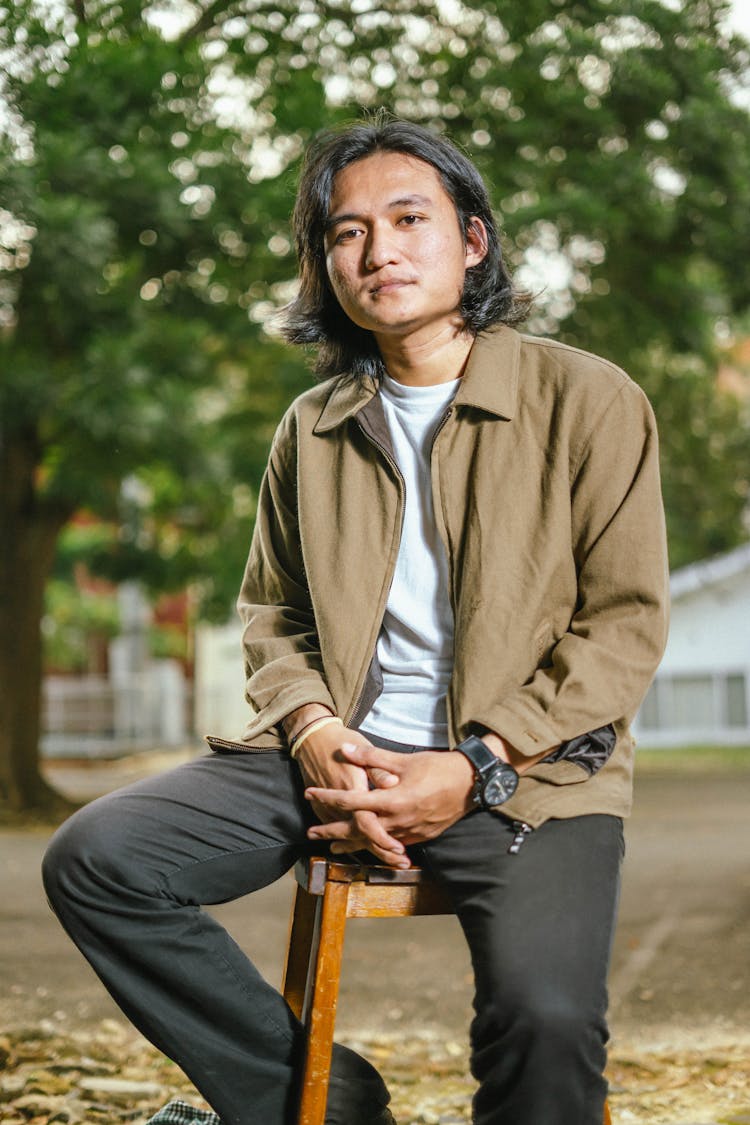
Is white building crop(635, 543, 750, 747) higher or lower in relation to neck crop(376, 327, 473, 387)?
lower

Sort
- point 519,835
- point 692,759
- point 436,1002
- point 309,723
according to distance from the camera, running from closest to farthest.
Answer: point 519,835 < point 309,723 < point 436,1002 < point 692,759

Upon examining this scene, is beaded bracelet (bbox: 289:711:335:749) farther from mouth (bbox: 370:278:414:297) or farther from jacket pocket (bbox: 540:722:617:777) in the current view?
mouth (bbox: 370:278:414:297)

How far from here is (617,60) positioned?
9094 mm

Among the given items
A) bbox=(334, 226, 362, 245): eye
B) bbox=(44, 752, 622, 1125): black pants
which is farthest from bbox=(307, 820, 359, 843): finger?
bbox=(334, 226, 362, 245): eye

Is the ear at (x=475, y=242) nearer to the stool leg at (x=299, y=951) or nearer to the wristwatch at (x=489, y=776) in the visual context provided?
the wristwatch at (x=489, y=776)

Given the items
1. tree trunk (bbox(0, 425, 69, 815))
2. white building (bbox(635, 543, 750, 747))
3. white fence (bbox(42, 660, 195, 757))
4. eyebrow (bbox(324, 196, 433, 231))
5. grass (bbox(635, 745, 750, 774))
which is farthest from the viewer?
white building (bbox(635, 543, 750, 747))

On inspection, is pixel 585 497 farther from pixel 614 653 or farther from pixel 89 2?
pixel 89 2

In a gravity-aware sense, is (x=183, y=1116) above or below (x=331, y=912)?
below

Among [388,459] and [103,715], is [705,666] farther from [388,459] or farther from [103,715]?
[388,459]

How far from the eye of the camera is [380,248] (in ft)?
8.15

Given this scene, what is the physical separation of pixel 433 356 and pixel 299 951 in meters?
1.19

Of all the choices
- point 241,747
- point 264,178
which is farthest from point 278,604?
point 264,178

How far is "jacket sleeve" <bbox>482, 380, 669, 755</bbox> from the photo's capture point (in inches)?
88.1

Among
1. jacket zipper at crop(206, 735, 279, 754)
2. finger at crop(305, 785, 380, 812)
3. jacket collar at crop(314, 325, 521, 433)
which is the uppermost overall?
jacket collar at crop(314, 325, 521, 433)
